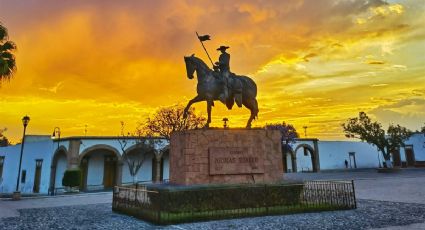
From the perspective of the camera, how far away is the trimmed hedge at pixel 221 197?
10.7m

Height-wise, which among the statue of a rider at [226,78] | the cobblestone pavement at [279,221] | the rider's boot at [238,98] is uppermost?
the statue of a rider at [226,78]

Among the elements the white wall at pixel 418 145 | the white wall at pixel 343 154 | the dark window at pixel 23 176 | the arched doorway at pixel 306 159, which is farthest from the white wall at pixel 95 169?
the white wall at pixel 418 145

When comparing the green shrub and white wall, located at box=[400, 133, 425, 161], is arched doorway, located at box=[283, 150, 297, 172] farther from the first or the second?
the green shrub

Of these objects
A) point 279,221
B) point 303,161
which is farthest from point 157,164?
point 279,221

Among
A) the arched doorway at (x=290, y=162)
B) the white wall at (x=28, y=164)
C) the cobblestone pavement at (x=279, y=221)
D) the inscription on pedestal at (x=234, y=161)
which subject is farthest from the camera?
the arched doorway at (x=290, y=162)

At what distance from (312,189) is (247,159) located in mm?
2815

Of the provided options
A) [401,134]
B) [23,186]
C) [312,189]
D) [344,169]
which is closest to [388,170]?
[401,134]

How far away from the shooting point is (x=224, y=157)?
12164mm

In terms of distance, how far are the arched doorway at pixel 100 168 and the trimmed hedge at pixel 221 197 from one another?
70.6ft

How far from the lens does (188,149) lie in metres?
11.8

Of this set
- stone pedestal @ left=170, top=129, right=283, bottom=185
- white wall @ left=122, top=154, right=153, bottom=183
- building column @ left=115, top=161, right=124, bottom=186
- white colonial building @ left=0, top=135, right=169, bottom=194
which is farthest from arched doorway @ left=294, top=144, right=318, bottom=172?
stone pedestal @ left=170, top=129, right=283, bottom=185

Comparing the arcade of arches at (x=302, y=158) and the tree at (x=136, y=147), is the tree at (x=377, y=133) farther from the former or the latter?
the tree at (x=136, y=147)

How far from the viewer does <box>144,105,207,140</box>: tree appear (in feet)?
97.2

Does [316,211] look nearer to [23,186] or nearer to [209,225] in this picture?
[209,225]
